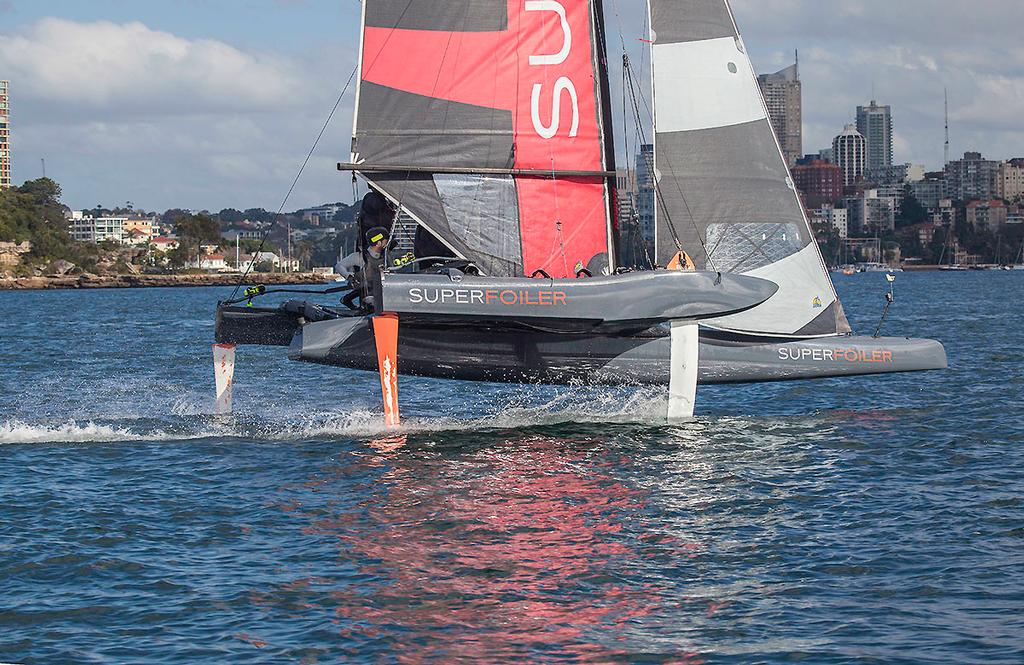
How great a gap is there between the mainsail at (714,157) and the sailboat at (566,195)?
0.8 inches

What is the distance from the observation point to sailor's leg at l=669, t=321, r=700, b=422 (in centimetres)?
1472

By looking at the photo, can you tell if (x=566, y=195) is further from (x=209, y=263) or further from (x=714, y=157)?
(x=209, y=263)

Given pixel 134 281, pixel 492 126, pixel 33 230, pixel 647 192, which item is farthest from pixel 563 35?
pixel 33 230

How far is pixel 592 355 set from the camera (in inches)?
603

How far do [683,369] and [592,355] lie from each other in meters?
1.06

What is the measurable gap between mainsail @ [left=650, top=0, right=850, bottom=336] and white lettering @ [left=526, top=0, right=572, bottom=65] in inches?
43.3

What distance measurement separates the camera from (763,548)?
1001 centimetres

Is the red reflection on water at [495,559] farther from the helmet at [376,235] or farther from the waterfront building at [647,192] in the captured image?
the waterfront building at [647,192]

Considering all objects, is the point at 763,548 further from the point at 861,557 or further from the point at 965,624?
the point at 965,624

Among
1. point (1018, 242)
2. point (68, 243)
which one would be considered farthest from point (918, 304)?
point (1018, 242)

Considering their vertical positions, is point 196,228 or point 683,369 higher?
point 196,228

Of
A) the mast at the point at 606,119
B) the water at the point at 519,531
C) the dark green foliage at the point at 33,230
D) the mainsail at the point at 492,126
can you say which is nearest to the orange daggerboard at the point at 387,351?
the water at the point at 519,531

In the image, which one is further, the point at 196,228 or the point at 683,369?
the point at 196,228

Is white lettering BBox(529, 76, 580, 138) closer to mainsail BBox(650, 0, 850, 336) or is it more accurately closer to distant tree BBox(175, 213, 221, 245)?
mainsail BBox(650, 0, 850, 336)
